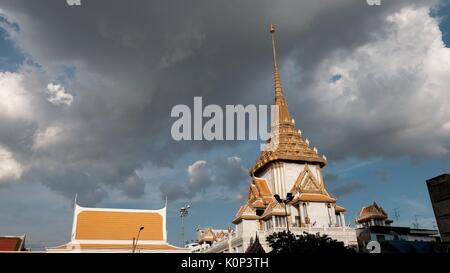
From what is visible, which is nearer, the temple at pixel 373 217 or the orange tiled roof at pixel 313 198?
the orange tiled roof at pixel 313 198

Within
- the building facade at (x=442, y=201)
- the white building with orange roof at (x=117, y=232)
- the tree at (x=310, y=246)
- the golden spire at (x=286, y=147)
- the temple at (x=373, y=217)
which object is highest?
the golden spire at (x=286, y=147)

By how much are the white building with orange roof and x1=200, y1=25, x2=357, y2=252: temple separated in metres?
7.87

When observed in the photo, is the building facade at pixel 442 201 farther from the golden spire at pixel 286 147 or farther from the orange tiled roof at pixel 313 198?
→ the golden spire at pixel 286 147

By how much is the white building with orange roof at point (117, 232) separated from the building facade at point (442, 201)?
1231 inches

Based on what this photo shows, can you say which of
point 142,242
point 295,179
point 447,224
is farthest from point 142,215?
point 447,224

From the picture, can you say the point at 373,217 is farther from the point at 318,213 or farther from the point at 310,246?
the point at 310,246

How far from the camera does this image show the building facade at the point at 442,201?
12.3m

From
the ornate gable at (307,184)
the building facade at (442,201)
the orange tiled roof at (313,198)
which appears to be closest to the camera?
the building facade at (442,201)

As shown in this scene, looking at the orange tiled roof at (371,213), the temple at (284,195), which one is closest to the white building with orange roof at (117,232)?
the temple at (284,195)

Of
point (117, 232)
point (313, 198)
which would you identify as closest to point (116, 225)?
point (117, 232)

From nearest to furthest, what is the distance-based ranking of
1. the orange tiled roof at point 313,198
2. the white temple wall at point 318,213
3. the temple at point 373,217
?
the white temple wall at point 318,213
the orange tiled roof at point 313,198
the temple at point 373,217

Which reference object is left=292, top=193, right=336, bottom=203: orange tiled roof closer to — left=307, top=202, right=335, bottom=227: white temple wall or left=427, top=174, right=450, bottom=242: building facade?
left=307, top=202, right=335, bottom=227: white temple wall

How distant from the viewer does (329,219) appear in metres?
44.7

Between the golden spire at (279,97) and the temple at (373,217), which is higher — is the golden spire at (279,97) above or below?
above
